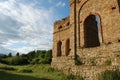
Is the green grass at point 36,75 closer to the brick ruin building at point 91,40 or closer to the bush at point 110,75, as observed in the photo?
the brick ruin building at point 91,40

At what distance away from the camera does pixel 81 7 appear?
13.1 metres

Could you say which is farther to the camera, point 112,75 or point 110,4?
point 110,4

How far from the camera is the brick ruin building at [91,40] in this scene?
9.66m

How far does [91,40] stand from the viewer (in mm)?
12789

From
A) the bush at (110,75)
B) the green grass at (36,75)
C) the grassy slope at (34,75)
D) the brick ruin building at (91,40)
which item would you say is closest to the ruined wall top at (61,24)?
the brick ruin building at (91,40)

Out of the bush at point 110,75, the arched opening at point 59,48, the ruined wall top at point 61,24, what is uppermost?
the ruined wall top at point 61,24

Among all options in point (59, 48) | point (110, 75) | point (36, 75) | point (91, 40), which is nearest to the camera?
point (110, 75)

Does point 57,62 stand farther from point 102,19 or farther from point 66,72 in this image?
point 102,19

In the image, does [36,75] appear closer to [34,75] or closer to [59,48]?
[34,75]

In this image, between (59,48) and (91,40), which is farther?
(59,48)

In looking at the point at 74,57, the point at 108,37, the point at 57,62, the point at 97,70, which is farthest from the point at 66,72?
the point at 108,37

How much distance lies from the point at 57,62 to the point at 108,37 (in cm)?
545

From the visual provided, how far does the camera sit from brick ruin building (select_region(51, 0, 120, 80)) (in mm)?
9664

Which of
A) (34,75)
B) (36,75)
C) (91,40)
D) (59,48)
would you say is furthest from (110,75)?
(59,48)
